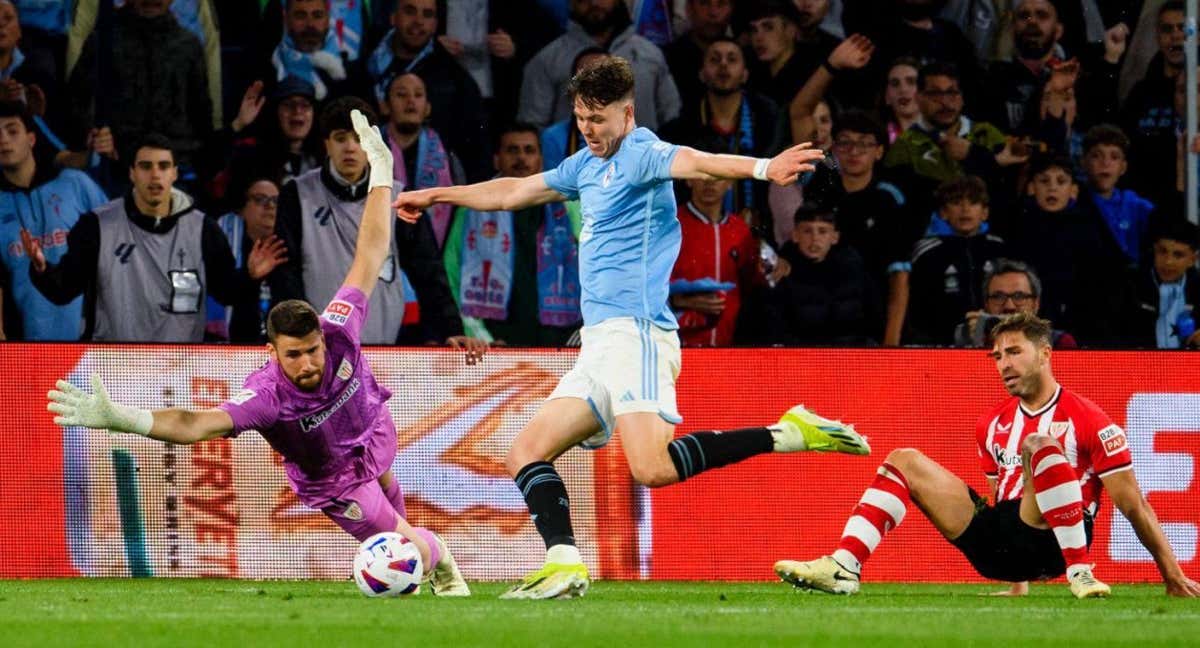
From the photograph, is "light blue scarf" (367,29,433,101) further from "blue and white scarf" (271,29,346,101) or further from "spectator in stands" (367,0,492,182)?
"blue and white scarf" (271,29,346,101)

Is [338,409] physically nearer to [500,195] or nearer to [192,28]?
[500,195]

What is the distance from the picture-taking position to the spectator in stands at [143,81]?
43.3 feet

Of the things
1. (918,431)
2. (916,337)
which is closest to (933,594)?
(918,431)

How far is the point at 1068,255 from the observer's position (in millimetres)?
12969

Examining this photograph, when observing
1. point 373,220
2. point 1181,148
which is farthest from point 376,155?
point 1181,148

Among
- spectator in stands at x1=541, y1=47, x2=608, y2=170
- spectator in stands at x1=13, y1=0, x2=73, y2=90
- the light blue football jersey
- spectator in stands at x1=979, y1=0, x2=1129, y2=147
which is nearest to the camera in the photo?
the light blue football jersey

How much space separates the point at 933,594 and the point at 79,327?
6134mm

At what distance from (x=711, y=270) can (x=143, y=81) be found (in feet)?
14.0

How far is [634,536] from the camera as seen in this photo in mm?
11492

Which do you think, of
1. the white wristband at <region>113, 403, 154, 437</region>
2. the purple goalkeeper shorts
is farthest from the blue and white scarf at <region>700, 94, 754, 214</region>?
the white wristband at <region>113, 403, 154, 437</region>

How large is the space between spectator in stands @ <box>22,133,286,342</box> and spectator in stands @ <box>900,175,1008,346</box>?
433 cm

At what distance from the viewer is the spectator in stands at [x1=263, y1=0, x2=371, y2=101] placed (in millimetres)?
13469

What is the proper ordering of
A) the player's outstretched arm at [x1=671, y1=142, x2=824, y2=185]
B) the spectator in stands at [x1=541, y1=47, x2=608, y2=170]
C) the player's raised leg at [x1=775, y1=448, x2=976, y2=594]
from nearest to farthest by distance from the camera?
the player's outstretched arm at [x1=671, y1=142, x2=824, y2=185]
the player's raised leg at [x1=775, y1=448, x2=976, y2=594]
the spectator in stands at [x1=541, y1=47, x2=608, y2=170]

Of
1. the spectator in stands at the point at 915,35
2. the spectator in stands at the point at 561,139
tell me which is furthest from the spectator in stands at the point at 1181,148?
the spectator in stands at the point at 561,139
